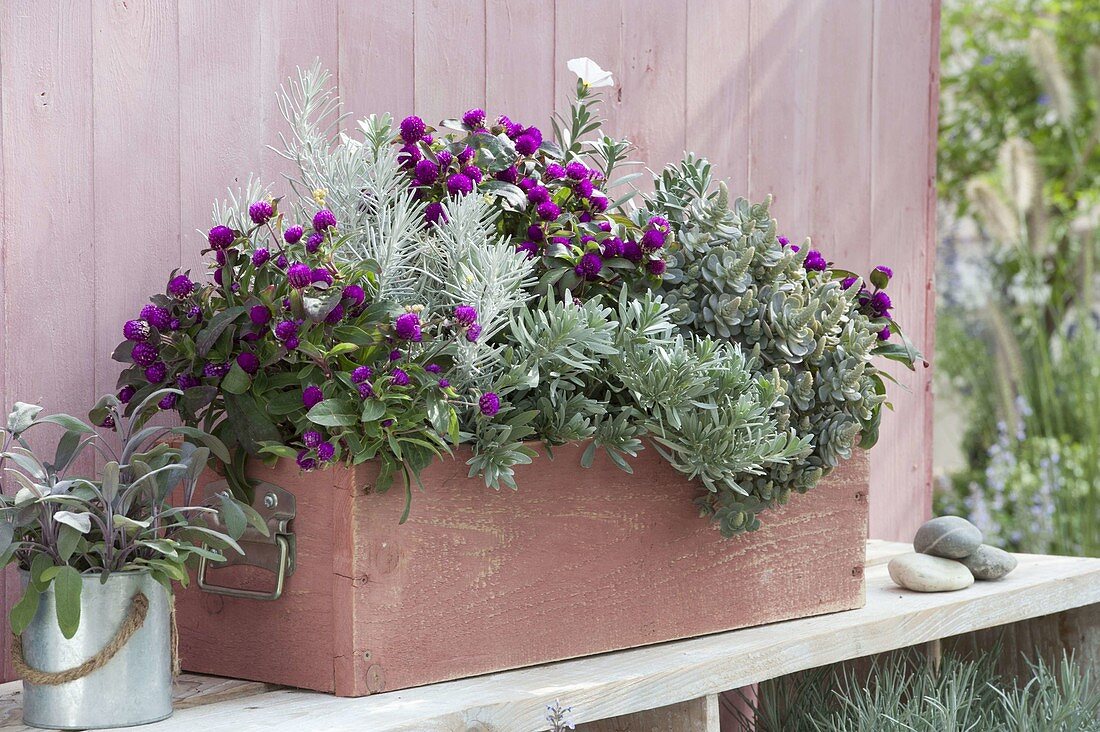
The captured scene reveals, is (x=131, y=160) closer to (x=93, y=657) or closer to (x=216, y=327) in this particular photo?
(x=216, y=327)

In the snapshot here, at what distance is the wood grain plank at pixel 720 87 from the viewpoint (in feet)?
6.48

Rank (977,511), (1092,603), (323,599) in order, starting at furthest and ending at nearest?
(977,511), (1092,603), (323,599)

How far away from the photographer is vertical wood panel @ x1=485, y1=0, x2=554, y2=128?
1.71 m

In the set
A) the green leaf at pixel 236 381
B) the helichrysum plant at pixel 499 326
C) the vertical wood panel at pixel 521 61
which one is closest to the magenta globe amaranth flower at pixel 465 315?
the helichrysum plant at pixel 499 326

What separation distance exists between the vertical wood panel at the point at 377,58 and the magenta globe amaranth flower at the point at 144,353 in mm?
468

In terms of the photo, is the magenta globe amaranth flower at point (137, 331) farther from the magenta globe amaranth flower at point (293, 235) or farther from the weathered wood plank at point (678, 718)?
the weathered wood plank at point (678, 718)

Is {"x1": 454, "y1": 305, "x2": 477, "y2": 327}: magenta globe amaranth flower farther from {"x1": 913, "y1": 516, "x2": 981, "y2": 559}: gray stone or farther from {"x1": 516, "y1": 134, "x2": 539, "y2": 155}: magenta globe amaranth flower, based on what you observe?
{"x1": 913, "y1": 516, "x2": 981, "y2": 559}: gray stone

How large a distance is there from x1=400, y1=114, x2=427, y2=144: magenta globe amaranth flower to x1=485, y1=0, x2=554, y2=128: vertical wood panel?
0.40 meters

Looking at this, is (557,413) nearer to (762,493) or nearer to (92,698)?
(762,493)

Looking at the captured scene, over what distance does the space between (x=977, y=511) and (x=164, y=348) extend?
3788mm

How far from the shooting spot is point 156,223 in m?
1.37

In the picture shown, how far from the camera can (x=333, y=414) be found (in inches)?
43.8

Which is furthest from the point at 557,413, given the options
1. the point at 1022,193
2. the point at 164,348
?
the point at 1022,193

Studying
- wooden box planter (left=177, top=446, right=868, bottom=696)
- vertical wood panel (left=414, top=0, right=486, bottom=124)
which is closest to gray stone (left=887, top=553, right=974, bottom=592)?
wooden box planter (left=177, top=446, right=868, bottom=696)
